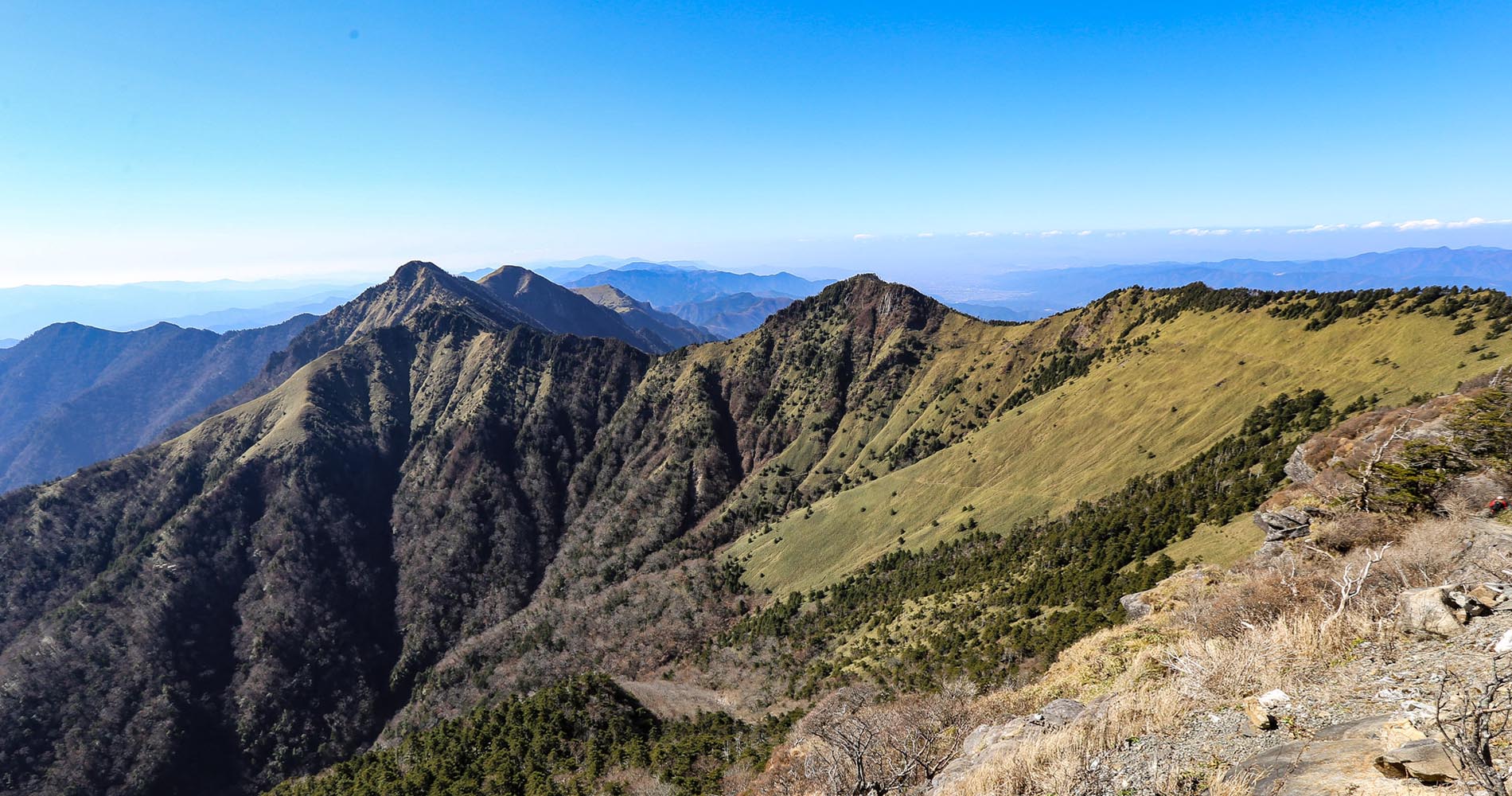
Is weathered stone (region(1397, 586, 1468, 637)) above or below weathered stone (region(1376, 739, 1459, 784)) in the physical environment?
below

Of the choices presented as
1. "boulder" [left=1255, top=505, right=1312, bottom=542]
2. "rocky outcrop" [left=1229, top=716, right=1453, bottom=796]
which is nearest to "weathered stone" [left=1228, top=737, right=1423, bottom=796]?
"rocky outcrop" [left=1229, top=716, right=1453, bottom=796]

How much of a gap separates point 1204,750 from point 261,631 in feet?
626

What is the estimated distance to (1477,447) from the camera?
92.3ft

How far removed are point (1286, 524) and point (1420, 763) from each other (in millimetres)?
32006

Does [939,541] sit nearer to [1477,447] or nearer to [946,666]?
[946,666]

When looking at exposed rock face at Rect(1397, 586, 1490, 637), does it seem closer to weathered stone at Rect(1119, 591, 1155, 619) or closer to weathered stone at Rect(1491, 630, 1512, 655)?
weathered stone at Rect(1491, 630, 1512, 655)

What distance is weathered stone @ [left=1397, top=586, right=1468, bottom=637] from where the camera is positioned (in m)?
13.4

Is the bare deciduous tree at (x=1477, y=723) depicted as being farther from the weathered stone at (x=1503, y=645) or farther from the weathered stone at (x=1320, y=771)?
the weathered stone at (x=1320, y=771)

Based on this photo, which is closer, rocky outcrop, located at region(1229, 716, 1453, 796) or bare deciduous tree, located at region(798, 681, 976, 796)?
rocky outcrop, located at region(1229, 716, 1453, 796)

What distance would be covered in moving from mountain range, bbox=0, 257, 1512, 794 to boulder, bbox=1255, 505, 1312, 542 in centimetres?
1572

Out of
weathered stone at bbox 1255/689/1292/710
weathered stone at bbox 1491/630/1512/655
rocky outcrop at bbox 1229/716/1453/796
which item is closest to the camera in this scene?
rocky outcrop at bbox 1229/716/1453/796

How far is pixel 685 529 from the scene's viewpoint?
155625 millimetres

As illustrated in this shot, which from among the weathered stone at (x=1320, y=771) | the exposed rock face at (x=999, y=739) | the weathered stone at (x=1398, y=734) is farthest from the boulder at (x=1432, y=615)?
the exposed rock face at (x=999, y=739)

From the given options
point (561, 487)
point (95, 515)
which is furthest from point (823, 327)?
point (95, 515)
